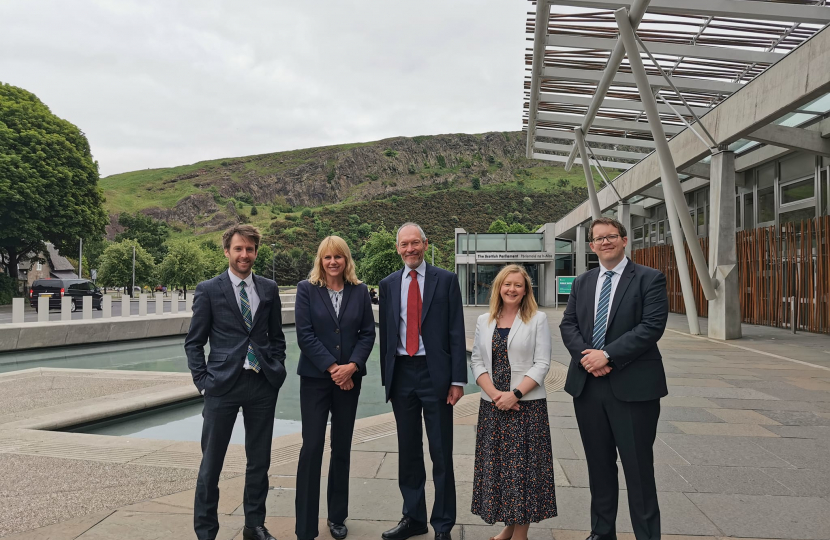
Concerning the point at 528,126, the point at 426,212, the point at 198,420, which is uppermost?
the point at 426,212

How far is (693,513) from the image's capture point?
137 inches

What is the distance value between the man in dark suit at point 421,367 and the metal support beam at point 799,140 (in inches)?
527

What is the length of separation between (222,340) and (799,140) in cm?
1549

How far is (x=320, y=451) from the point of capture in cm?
327

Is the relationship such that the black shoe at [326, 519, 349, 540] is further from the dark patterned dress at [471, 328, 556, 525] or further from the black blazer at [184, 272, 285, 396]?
the black blazer at [184, 272, 285, 396]

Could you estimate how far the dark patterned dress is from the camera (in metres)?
2.97

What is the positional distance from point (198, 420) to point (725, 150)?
13.5m

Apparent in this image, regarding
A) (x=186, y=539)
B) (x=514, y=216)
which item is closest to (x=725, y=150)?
(x=186, y=539)

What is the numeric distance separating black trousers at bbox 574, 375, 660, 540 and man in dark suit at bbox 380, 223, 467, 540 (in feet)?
2.37

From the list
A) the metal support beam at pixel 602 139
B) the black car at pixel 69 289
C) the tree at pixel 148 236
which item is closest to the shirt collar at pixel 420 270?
the metal support beam at pixel 602 139

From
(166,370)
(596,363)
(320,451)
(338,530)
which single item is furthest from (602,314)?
(166,370)

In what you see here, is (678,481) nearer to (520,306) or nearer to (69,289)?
(520,306)

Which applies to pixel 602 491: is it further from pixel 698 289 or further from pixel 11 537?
pixel 698 289

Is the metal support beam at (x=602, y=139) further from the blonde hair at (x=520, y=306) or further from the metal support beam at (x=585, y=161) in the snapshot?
the blonde hair at (x=520, y=306)
